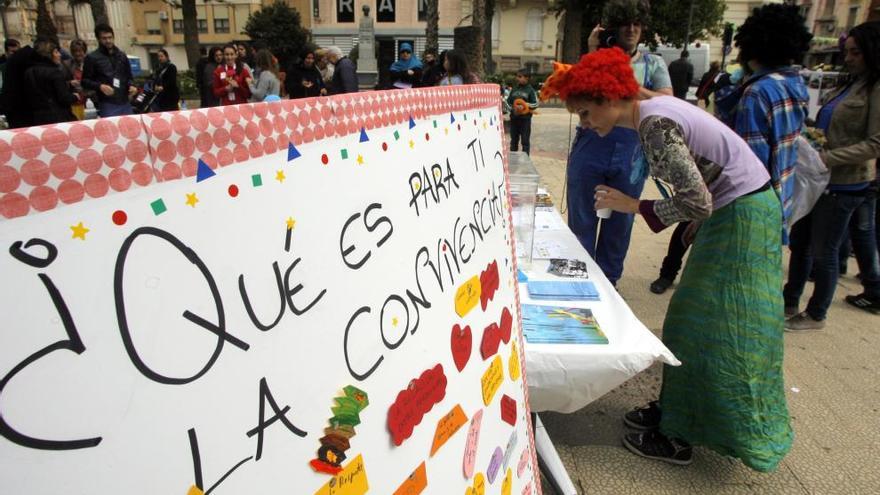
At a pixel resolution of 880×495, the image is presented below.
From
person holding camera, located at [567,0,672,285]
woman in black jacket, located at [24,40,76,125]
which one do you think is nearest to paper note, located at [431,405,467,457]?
person holding camera, located at [567,0,672,285]

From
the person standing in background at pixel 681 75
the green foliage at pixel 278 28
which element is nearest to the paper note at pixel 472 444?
the person standing in background at pixel 681 75

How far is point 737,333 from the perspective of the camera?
1.65m

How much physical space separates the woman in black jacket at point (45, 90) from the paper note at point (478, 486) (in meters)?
5.99

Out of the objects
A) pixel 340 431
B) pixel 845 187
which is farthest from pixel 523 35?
pixel 340 431

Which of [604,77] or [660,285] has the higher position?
[604,77]

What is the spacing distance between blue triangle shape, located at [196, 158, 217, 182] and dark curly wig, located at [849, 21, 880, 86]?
11.1ft

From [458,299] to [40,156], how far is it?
25.0 inches

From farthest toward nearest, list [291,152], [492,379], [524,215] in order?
[524,215], [492,379], [291,152]

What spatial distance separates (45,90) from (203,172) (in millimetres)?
6277

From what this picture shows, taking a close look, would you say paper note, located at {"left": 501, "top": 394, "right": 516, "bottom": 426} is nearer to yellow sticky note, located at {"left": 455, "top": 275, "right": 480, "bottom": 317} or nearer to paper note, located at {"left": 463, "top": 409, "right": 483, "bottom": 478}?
paper note, located at {"left": 463, "top": 409, "right": 483, "bottom": 478}

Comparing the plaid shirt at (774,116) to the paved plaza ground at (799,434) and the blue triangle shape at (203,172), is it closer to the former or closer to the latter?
the paved plaza ground at (799,434)

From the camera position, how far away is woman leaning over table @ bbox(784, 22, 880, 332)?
8.95 feet

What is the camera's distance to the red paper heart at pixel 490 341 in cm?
99

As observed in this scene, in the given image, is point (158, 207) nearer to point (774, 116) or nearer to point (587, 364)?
point (587, 364)
